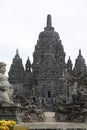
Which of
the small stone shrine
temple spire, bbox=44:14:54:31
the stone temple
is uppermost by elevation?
temple spire, bbox=44:14:54:31

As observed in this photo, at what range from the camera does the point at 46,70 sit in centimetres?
6862

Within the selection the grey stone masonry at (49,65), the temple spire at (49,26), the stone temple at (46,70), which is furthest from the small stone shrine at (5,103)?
the temple spire at (49,26)

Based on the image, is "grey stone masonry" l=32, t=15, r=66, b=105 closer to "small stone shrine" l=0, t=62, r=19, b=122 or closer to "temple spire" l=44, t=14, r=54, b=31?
"temple spire" l=44, t=14, r=54, b=31

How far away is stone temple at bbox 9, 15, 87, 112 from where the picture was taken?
222ft

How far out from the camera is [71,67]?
253 feet

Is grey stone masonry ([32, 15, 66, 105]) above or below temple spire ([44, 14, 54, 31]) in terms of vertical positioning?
below

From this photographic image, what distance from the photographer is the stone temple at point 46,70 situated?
67750mm

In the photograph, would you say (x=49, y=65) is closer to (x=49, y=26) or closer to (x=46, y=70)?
(x=46, y=70)

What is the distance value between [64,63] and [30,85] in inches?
278

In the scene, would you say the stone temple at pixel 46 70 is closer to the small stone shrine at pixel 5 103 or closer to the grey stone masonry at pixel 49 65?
the grey stone masonry at pixel 49 65

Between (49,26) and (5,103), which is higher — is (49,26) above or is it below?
above

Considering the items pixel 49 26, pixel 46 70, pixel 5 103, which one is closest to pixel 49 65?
pixel 46 70

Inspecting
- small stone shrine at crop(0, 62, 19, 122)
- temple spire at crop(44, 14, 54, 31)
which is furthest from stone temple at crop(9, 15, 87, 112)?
small stone shrine at crop(0, 62, 19, 122)

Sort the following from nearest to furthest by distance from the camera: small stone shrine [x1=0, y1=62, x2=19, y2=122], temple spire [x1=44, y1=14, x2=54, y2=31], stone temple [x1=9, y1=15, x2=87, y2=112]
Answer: small stone shrine [x1=0, y1=62, x2=19, y2=122] → stone temple [x1=9, y1=15, x2=87, y2=112] → temple spire [x1=44, y1=14, x2=54, y2=31]
